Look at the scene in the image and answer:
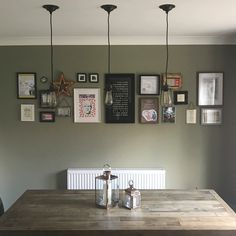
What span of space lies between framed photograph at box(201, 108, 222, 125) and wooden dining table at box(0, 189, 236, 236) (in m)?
1.37

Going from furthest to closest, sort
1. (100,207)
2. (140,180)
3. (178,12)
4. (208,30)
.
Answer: (140,180) < (208,30) < (178,12) < (100,207)

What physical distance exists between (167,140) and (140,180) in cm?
60

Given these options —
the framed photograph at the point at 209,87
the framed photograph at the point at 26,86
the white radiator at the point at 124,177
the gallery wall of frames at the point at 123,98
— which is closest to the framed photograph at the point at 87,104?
the gallery wall of frames at the point at 123,98

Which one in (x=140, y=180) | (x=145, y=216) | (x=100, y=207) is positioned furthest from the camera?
(x=140, y=180)

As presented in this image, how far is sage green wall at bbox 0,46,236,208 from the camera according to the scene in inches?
164

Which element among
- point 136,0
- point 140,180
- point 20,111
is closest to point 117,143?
point 140,180

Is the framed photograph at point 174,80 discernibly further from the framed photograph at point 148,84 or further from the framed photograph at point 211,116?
the framed photograph at point 211,116

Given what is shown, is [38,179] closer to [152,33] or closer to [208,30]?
[152,33]

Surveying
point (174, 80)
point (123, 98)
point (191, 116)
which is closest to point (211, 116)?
point (191, 116)

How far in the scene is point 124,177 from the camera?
4125 mm

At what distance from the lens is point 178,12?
2957 millimetres

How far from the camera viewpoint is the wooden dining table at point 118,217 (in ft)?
7.24

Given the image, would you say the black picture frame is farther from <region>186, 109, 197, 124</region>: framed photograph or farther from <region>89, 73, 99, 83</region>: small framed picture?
<region>186, 109, 197, 124</region>: framed photograph

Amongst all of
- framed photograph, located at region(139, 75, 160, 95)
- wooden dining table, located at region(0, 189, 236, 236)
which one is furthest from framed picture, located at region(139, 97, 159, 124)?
wooden dining table, located at region(0, 189, 236, 236)
